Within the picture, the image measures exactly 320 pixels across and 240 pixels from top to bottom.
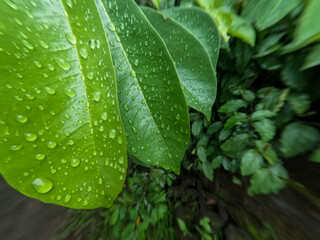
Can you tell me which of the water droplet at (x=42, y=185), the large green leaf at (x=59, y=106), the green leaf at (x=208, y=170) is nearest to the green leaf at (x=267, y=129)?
the green leaf at (x=208, y=170)

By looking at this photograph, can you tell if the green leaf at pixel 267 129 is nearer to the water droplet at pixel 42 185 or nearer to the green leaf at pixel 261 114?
the green leaf at pixel 261 114

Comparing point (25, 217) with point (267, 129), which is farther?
point (25, 217)

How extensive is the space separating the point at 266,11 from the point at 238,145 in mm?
399

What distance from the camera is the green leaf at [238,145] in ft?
1.80

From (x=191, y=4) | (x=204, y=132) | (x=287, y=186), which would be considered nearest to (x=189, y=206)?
(x=204, y=132)

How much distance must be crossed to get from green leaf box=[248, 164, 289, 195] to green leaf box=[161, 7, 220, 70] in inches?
13.9

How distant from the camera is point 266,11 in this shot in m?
0.37

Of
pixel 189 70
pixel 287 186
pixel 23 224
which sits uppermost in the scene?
pixel 189 70

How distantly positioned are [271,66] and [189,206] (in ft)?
3.40

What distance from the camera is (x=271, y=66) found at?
44cm

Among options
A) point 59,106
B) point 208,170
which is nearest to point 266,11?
point 59,106

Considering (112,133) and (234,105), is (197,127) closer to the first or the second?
(234,105)

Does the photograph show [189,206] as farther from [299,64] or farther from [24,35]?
[24,35]

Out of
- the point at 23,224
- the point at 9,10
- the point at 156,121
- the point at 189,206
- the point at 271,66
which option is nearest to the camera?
the point at 9,10
